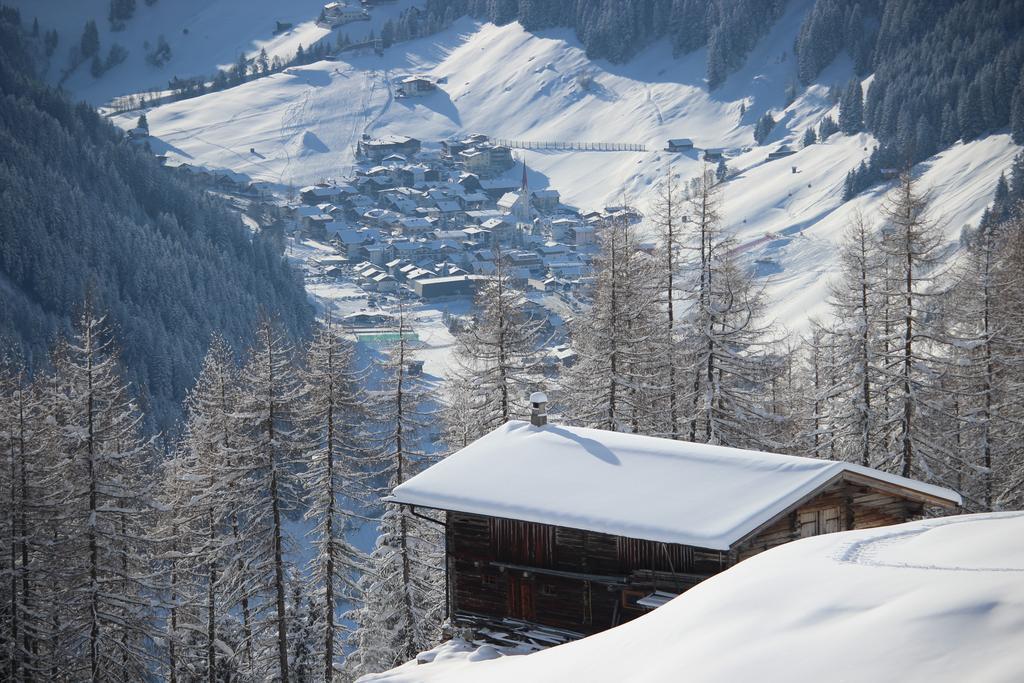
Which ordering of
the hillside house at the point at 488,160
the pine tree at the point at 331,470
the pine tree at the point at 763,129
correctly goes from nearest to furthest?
the pine tree at the point at 331,470, the pine tree at the point at 763,129, the hillside house at the point at 488,160

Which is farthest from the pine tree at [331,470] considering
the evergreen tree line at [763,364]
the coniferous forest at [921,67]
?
the coniferous forest at [921,67]

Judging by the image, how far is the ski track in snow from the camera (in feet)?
39.1

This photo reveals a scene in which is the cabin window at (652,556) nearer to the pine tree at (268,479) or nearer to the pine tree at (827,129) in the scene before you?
the pine tree at (268,479)

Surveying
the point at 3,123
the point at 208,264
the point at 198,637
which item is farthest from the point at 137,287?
the point at 198,637

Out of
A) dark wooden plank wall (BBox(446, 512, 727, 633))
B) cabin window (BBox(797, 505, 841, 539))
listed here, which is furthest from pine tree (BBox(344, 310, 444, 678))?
cabin window (BBox(797, 505, 841, 539))

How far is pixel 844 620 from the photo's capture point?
438 inches

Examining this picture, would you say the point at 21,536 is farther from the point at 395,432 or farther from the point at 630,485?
the point at 630,485

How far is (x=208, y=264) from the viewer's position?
115m

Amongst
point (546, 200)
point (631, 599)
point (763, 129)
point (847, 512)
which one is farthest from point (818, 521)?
point (763, 129)

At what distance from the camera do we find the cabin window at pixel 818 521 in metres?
19.6

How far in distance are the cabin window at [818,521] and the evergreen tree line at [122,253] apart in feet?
225

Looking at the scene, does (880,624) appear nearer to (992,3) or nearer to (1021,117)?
(1021,117)

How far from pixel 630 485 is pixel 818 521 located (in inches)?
136

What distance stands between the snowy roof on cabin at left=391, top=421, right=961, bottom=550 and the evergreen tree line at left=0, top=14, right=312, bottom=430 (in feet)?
212
